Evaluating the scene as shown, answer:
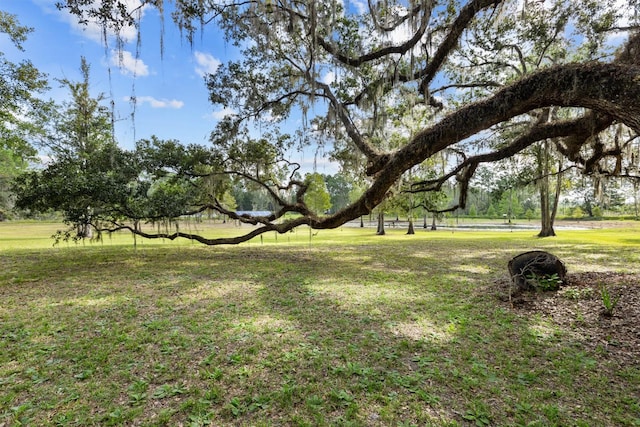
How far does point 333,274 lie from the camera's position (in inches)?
286

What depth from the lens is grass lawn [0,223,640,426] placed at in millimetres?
2178

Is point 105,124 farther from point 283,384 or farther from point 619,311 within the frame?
point 619,311

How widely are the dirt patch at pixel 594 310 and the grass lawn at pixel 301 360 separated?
51 millimetres

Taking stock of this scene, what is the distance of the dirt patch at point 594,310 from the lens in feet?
10.5

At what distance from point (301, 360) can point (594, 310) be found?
4243 mm

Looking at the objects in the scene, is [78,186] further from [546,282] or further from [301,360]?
[546,282]

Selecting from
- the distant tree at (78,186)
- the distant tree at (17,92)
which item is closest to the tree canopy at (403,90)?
the distant tree at (78,186)

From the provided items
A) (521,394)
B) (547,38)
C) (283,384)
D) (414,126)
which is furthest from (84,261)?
(547,38)

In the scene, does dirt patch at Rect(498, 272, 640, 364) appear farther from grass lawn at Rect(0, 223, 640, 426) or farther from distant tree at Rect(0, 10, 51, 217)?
distant tree at Rect(0, 10, 51, 217)

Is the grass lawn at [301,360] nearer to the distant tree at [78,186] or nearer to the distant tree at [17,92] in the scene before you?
the distant tree at [78,186]

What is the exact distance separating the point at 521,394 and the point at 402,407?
1.04 metres

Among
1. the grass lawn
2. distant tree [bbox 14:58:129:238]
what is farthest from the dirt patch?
distant tree [bbox 14:58:129:238]

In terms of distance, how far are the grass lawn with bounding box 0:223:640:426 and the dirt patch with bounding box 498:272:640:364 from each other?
0.17 ft

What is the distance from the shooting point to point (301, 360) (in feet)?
9.65
